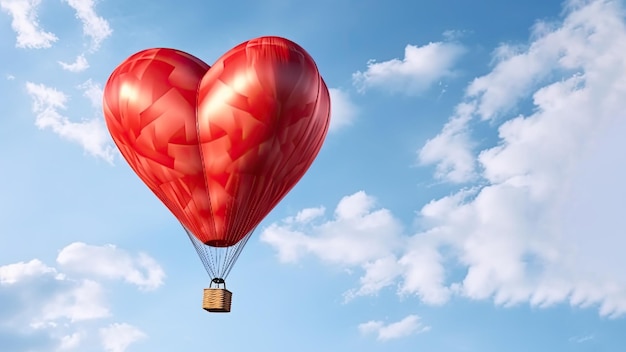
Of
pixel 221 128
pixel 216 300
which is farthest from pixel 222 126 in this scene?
pixel 216 300

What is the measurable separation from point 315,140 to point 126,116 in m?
6.60

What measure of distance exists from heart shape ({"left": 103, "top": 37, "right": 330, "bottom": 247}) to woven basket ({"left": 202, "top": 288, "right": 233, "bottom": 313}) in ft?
Result: 6.12

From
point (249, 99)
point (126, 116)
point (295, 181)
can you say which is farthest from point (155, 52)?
point (295, 181)

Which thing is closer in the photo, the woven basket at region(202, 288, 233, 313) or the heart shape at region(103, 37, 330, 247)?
the heart shape at region(103, 37, 330, 247)

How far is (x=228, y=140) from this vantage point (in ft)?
104

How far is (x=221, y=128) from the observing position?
104 ft

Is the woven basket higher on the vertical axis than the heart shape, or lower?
lower

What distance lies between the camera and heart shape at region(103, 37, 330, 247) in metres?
31.6

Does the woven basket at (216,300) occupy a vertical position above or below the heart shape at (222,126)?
below

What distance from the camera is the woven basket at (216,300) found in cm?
3206

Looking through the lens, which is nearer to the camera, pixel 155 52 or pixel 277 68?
pixel 277 68

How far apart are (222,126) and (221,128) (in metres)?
0.08

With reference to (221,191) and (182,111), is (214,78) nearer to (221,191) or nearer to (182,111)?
(182,111)

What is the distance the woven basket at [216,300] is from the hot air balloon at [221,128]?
34 mm
